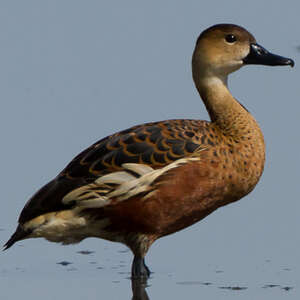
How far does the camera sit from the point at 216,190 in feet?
39.4

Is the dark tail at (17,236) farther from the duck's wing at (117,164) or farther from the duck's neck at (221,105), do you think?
the duck's neck at (221,105)

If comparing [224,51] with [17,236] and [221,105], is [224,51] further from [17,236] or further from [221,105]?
[17,236]

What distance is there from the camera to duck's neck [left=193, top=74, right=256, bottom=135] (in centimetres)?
1252

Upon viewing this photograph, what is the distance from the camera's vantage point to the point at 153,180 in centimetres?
1186

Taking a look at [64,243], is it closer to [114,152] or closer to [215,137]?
[114,152]

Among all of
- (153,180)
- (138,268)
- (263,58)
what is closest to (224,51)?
(263,58)

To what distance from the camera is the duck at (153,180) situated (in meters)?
11.9

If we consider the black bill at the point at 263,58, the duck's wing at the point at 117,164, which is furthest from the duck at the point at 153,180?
the black bill at the point at 263,58

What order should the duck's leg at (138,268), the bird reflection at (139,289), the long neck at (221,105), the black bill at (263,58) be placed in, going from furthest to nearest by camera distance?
the black bill at (263,58), the long neck at (221,105), the duck's leg at (138,268), the bird reflection at (139,289)

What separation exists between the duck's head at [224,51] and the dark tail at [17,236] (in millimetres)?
2448

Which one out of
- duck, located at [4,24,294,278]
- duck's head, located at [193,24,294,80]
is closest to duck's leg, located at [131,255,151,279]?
duck, located at [4,24,294,278]

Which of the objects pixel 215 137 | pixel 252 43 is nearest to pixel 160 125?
pixel 215 137

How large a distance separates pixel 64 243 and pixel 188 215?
1.34 m

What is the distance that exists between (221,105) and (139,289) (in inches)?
82.5
